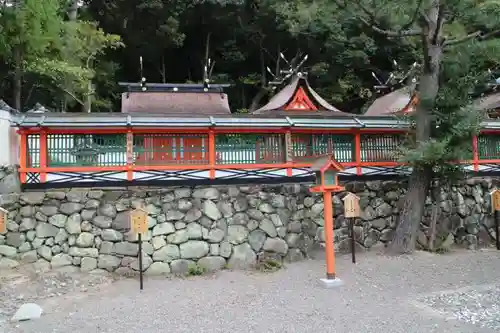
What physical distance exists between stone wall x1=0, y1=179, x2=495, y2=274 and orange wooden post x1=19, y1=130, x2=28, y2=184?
1.48ft

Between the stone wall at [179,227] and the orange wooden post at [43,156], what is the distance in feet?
1.40

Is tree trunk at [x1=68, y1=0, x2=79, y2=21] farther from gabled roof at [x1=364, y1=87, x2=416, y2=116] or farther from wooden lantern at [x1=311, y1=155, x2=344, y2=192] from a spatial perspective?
wooden lantern at [x1=311, y1=155, x2=344, y2=192]

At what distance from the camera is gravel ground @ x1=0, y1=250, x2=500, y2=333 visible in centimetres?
627

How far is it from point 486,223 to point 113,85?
2010 centimetres

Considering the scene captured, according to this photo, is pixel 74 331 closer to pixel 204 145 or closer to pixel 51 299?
pixel 51 299

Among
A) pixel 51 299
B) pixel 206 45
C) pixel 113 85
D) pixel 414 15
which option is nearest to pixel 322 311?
pixel 51 299

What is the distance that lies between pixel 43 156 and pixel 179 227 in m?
3.43

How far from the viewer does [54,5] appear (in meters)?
12.8

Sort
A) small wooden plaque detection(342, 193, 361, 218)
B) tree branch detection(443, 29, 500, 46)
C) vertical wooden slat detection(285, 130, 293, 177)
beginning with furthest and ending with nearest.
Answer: vertical wooden slat detection(285, 130, 293, 177) → tree branch detection(443, 29, 500, 46) → small wooden plaque detection(342, 193, 361, 218)

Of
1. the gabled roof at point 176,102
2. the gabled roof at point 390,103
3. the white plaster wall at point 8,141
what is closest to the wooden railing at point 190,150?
the white plaster wall at point 8,141

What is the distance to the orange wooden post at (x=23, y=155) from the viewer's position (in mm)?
9266

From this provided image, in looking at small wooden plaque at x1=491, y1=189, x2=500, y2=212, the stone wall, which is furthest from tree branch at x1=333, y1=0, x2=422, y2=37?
small wooden plaque at x1=491, y1=189, x2=500, y2=212

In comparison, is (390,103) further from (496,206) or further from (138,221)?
(138,221)

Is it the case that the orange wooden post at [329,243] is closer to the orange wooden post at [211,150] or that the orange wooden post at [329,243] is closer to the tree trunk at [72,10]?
the orange wooden post at [211,150]
